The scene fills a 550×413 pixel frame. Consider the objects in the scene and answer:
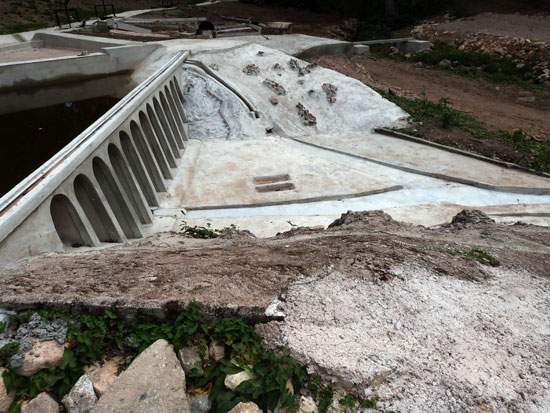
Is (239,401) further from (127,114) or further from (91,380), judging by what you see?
(127,114)

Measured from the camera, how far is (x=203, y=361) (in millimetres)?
4496

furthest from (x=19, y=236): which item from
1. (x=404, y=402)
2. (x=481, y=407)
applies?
(x=481, y=407)

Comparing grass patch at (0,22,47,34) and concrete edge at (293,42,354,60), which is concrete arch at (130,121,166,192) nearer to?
concrete edge at (293,42,354,60)

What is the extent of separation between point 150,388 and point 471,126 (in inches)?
889

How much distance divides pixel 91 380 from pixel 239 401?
1.75 m

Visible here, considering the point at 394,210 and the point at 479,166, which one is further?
the point at 479,166

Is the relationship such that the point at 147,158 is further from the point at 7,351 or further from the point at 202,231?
the point at 7,351

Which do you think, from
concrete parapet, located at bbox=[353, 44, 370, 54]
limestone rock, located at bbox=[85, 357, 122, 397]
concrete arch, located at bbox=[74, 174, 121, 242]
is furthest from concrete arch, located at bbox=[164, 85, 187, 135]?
concrete parapet, located at bbox=[353, 44, 370, 54]

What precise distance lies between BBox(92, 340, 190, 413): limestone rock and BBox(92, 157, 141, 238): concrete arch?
8235 mm

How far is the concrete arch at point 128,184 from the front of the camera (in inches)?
493

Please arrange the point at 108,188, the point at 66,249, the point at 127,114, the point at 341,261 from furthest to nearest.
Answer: the point at 127,114 → the point at 108,188 → the point at 66,249 → the point at 341,261

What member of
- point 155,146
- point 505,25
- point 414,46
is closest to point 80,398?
point 155,146

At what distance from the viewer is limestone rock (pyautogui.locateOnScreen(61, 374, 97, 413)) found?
13.3 feet

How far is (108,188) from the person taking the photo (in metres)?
11.6
